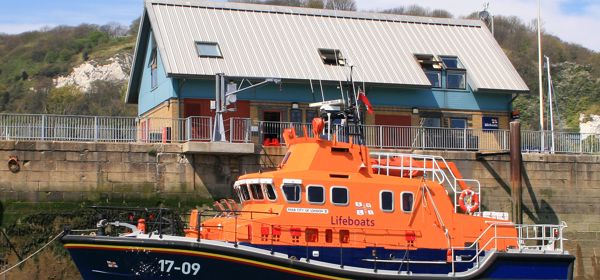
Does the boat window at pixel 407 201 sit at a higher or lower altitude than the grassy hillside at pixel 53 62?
lower

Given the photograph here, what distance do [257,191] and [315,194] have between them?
1.21m

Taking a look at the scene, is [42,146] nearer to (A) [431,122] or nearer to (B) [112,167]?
(B) [112,167]

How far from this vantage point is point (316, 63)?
28.0 m

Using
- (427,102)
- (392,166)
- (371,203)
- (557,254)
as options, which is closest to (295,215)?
(371,203)

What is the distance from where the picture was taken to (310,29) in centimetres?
2984

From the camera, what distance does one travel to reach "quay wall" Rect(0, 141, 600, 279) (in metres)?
22.2

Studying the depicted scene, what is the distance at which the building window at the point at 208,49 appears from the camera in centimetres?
2698

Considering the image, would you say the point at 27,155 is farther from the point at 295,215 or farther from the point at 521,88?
the point at 521,88

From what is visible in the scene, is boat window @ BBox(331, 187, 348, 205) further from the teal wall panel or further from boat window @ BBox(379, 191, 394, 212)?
the teal wall panel

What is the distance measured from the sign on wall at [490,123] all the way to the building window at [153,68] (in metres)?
10.4

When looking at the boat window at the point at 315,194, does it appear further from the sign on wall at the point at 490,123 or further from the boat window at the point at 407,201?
the sign on wall at the point at 490,123

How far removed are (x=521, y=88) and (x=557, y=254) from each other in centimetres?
1102

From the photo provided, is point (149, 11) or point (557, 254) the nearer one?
point (557, 254)

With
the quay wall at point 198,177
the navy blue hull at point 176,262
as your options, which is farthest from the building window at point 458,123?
the navy blue hull at point 176,262
